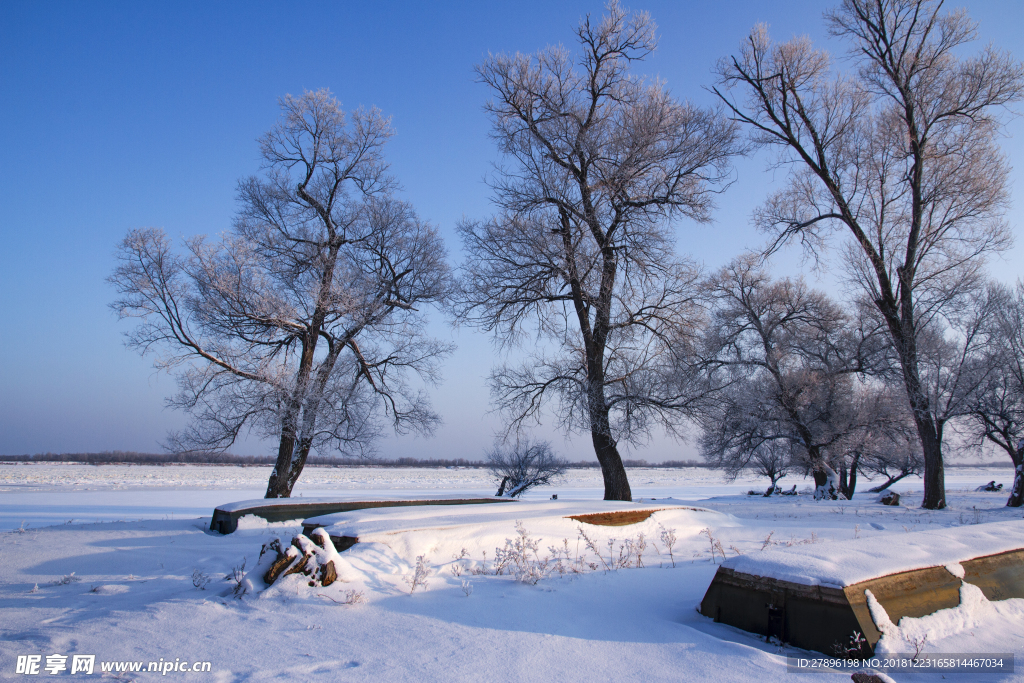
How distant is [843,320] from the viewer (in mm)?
20734

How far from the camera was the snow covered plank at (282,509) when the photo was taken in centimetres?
821

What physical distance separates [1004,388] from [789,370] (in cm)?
619

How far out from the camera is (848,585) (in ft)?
10.9

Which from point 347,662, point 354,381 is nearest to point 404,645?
point 347,662

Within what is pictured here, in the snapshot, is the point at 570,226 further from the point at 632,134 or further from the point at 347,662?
the point at 347,662

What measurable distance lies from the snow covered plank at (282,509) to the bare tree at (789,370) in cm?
1252

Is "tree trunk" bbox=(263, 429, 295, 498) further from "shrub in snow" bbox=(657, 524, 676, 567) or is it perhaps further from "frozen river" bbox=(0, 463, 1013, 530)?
"shrub in snow" bbox=(657, 524, 676, 567)

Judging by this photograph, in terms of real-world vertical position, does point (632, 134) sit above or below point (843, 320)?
above

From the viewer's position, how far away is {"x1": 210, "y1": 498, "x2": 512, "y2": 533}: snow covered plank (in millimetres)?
8211

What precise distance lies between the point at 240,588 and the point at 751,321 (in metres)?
20.9

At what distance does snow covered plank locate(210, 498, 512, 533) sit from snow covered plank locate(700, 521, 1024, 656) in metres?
6.45

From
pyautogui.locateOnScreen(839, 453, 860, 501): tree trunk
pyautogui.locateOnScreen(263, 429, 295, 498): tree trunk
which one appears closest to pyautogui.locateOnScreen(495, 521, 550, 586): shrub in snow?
pyautogui.locateOnScreen(263, 429, 295, 498): tree trunk

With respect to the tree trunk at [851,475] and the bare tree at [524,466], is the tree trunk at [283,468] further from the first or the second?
the tree trunk at [851,475]

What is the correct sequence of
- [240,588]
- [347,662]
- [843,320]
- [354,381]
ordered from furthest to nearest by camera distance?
[843,320] < [354,381] < [240,588] < [347,662]
